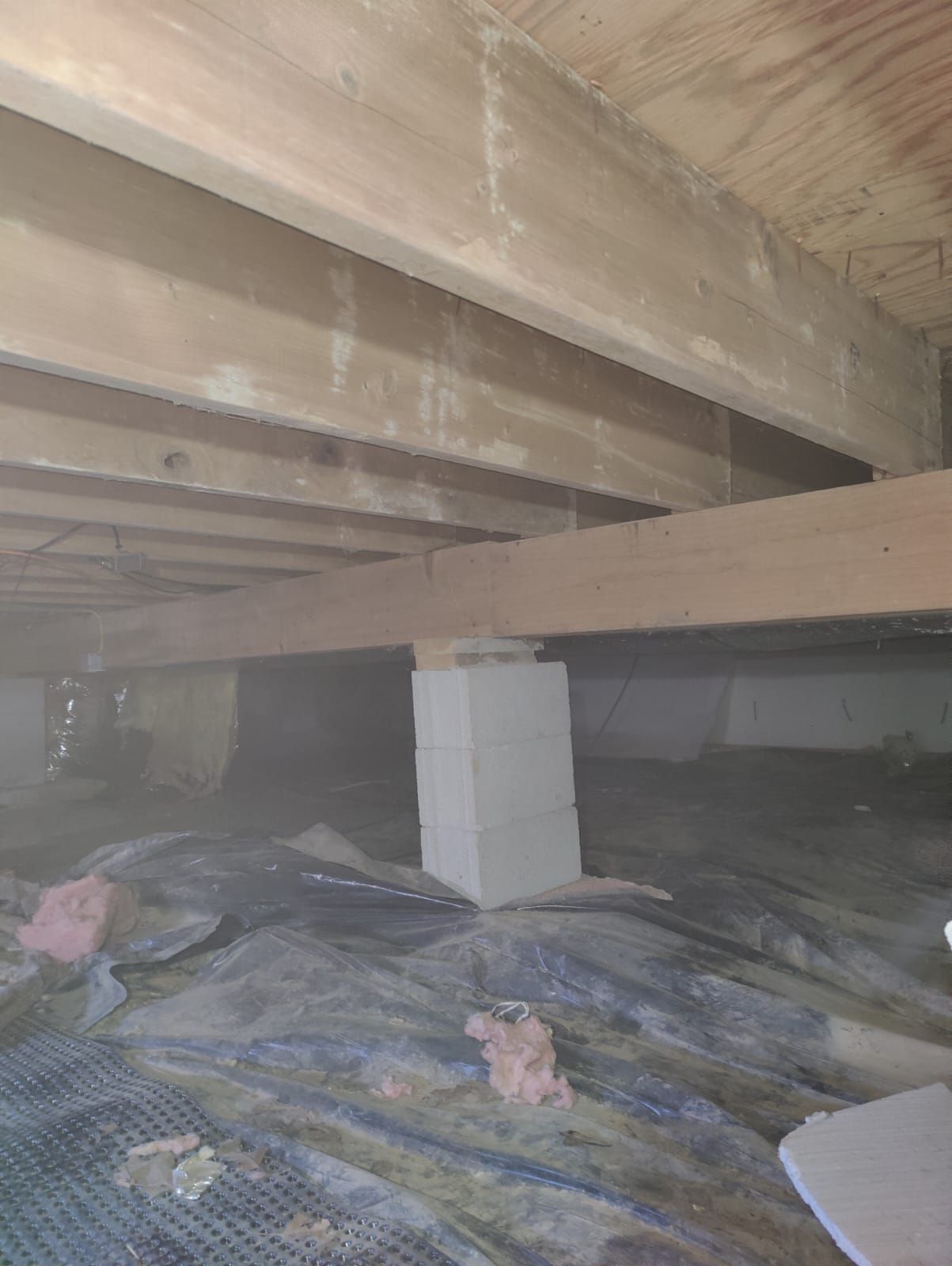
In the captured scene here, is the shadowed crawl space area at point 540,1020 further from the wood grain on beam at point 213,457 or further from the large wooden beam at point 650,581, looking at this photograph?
the wood grain on beam at point 213,457

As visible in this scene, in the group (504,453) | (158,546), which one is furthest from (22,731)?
(504,453)

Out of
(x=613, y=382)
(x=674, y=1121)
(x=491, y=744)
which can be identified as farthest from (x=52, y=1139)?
(x=613, y=382)

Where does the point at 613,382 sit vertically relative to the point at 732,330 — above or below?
above

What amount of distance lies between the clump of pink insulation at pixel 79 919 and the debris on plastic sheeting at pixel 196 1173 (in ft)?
4.21

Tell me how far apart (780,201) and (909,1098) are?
1877 millimetres

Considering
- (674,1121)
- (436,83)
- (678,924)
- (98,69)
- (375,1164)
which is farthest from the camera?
(678,924)

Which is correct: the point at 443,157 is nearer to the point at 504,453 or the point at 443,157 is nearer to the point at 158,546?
the point at 504,453

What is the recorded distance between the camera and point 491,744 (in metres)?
3.04

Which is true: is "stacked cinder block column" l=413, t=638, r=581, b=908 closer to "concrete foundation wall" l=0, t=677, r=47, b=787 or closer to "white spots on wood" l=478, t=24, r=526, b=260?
"white spots on wood" l=478, t=24, r=526, b=260

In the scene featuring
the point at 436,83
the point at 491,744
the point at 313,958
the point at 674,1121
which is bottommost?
the point at 674,1121

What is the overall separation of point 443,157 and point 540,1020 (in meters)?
2.15

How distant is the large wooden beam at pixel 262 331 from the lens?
1.18m

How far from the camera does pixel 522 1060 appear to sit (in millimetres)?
2006

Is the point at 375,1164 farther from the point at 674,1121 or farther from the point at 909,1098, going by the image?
the point at 909,1098
